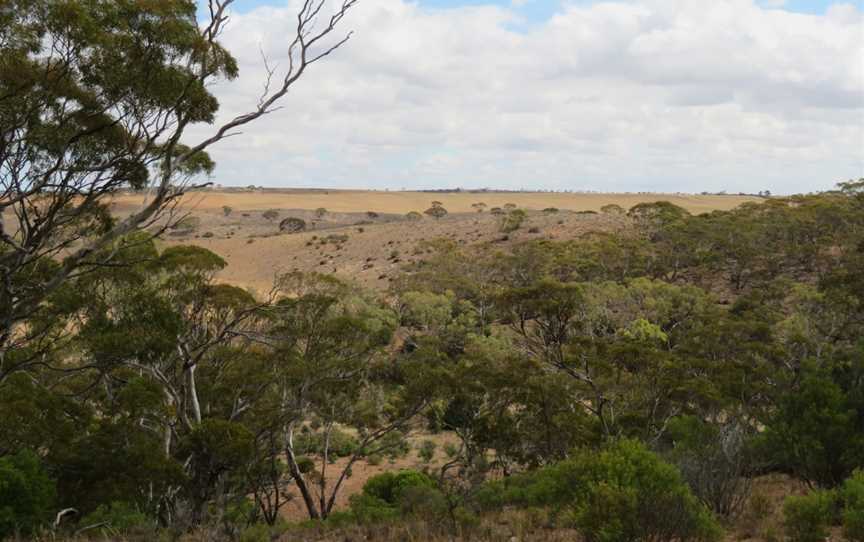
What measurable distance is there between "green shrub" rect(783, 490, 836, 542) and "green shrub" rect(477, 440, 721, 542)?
3.58 ft

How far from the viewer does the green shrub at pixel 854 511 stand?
30.4 ft

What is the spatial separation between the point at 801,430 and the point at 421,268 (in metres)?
38.3

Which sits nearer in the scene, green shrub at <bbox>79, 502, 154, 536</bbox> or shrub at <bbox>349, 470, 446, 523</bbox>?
green shrub at <bbox>79, 502, 154, 536</bbox>

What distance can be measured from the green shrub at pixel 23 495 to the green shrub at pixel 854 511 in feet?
37.6

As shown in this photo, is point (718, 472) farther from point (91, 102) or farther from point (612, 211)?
point (612, 211)

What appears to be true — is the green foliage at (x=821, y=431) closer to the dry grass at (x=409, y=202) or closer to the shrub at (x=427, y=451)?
the shrub at (x=427, y=451)

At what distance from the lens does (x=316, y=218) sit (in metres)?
115

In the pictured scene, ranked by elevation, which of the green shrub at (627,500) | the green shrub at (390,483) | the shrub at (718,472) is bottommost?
the green shrub at (390,483)

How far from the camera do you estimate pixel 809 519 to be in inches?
393

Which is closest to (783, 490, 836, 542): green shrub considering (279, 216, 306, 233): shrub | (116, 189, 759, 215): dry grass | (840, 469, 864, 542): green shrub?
(840, 469, 864, 542): green shrub

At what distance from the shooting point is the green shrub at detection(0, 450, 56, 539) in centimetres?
1160

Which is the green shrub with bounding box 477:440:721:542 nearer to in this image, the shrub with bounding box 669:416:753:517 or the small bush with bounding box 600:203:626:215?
the shrub with bounding box 669:416:753:517

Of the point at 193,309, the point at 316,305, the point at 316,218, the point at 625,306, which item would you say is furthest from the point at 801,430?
the point at 316,218

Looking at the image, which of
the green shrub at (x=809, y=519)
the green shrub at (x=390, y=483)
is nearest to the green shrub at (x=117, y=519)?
the green shrub at (x=390, y=483)
